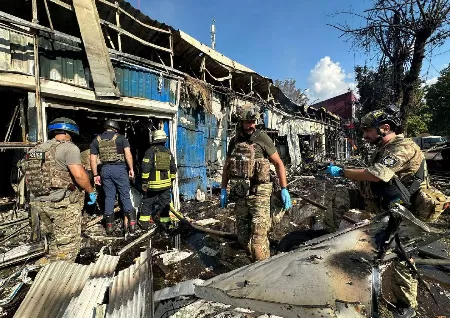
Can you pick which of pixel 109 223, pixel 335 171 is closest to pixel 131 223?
pixel 109 223

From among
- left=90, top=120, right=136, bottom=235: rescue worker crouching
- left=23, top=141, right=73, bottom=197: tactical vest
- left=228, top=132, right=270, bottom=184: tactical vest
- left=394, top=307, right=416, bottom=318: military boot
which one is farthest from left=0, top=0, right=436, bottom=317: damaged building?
left=228, top=132, right=270, bottom=184: tactical vest

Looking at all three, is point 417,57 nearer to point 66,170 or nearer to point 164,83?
point 164,83

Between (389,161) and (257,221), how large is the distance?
1.52m

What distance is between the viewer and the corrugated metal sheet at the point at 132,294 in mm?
1784

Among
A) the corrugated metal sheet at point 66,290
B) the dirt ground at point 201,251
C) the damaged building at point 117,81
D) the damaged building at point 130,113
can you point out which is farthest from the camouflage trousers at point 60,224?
the damaged building at point 117,81

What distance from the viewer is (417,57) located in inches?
362

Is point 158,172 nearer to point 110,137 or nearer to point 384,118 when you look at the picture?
point 110,137

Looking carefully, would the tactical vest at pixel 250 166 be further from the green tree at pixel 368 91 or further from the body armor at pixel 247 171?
the green tree at pixel 368 91

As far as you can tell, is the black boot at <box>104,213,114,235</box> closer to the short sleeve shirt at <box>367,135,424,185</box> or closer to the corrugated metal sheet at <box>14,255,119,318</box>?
the corrugated metal sheet at <box>14,255,119,318</box>

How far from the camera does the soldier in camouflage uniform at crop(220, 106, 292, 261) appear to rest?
3.05m

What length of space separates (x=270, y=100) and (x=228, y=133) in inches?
147

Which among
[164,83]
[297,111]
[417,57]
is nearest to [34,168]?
[164,83]

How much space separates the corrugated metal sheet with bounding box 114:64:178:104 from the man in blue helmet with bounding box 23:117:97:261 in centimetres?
207

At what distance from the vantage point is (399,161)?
2346 millimetres
